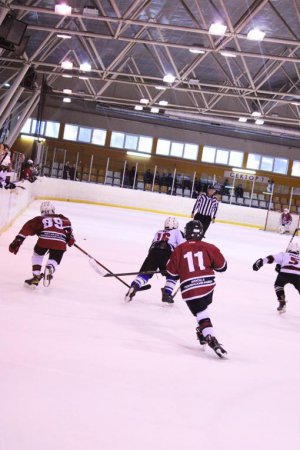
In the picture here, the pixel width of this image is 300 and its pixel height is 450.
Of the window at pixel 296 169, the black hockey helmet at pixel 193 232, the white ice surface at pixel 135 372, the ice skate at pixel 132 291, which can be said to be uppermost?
the window at pixel 296 169

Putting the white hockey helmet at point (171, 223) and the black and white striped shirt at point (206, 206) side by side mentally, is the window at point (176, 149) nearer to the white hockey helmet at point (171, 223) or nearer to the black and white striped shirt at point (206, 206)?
the black and white striped shirt at point (206, 206)

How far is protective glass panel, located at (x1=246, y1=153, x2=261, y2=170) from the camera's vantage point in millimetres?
34781

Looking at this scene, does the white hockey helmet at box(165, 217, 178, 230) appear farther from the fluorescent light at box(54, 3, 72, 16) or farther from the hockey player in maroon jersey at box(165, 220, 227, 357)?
the fluorescent light at box(54, 3, 72, 16)

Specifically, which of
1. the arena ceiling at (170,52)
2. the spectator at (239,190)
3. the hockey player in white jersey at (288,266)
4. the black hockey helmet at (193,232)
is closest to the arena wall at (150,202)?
the spectator at (239,190)

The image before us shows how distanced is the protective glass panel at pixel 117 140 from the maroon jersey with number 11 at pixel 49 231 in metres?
27.9

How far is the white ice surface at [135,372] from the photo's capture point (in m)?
3.11

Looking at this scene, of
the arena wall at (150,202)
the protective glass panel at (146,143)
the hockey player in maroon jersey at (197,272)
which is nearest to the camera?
the hockey player in maroon jersey at (197,272)

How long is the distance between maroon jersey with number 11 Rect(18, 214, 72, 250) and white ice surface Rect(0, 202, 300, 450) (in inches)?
18.7

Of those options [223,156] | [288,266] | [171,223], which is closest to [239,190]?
[223,156]

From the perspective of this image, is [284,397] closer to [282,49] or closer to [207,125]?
[282,49]

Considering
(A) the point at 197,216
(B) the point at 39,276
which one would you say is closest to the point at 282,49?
(A) the point at 197,216

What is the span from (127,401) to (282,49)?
18.9 metres

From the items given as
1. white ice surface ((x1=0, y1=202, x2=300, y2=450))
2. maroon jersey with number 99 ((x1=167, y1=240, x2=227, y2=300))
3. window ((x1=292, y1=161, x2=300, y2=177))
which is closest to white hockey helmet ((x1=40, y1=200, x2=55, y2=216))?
white ice surface ((x1=0, y1=202, x2=300, y2=450))

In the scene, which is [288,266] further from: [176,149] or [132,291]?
[176,149]
